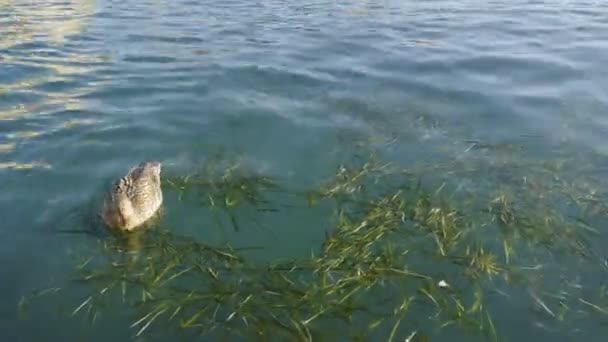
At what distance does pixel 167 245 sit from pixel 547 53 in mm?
11729

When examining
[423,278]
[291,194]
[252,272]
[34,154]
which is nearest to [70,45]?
[34,154]

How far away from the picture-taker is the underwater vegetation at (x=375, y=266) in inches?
200

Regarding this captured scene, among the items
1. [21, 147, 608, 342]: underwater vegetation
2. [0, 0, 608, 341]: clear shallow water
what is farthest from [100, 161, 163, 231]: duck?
[0, 0, 608, 341]: clear shallow water

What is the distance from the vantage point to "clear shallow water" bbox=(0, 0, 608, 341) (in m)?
6.36

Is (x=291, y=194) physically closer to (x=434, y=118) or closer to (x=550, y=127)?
(x=434, y=118)

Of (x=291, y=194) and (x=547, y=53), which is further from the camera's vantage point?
(x=547, y=53)

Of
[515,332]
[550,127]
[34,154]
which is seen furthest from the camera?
[550,127]

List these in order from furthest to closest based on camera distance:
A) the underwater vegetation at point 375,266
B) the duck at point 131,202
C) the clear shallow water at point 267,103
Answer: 1. the clear shallow water at point 267,103
2. the duck at point 131,202
3. the underwater vegetation at point 375,266

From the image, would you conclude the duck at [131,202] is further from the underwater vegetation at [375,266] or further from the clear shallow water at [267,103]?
the clear shallow water at [267,103]

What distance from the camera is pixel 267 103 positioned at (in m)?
10.3

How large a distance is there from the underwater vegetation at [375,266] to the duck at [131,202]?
→ 18 centimetres

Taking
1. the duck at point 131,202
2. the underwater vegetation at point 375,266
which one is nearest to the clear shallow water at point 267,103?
the underwater vegetation at point 375,266

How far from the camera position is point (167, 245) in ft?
19.9

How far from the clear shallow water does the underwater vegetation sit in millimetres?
221
